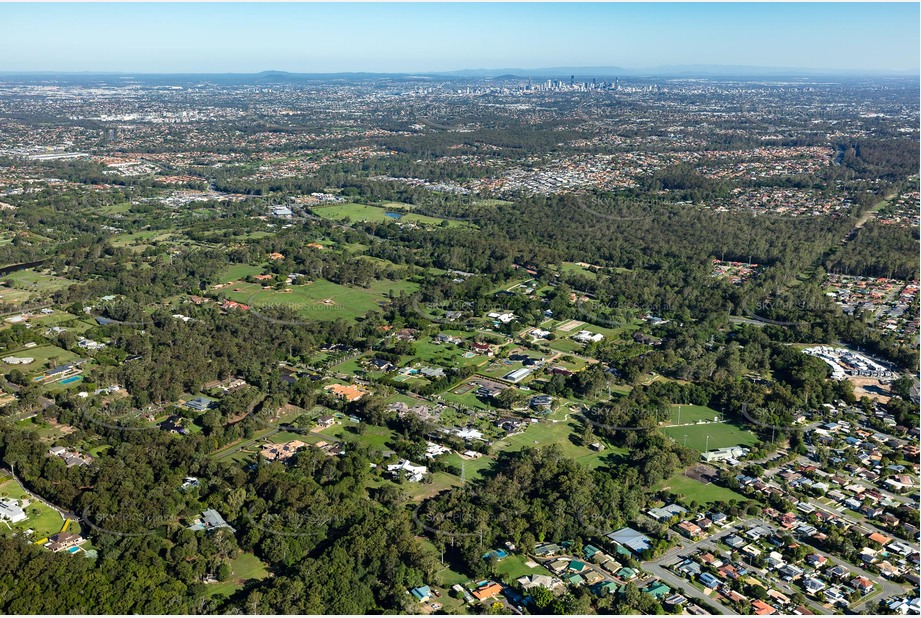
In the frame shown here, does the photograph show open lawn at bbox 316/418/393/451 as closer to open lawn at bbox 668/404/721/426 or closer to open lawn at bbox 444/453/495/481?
open lawn at bbox 444/453/495/481

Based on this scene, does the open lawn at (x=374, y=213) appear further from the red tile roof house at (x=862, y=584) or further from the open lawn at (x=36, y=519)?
the red tile roof house at (x=862, y=584)

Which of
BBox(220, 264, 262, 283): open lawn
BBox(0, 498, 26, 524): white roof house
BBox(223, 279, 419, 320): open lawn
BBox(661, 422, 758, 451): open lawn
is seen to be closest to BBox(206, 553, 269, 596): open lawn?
BBox(0, 498, 26, 524): white roof house

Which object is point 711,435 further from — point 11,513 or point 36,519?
point 11,513

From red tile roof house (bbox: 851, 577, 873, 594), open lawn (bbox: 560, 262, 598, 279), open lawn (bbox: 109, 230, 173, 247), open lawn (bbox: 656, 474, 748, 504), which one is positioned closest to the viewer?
red tile roof house (bbox: 851, 577, 873, 594)

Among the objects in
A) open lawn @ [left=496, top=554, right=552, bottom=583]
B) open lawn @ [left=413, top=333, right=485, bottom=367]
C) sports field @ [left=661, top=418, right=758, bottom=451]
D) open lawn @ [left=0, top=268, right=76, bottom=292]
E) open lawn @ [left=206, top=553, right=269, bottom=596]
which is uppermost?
open lawn @ [left=0, top=268, right=76, bottom=292]

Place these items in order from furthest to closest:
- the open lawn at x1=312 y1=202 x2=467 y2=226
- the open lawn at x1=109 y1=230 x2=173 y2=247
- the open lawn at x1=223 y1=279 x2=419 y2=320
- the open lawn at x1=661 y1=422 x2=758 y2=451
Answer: the open lawn at x1=312 y1=202 x2=467 y2=226 < the open lawn at x1=109 y1=230 x2=173 y2=247 < the open lawn at x1=223 y1=279 x2=419 y2=320 < the open lawn at x1=661 y1=422 x2=758 y2=451

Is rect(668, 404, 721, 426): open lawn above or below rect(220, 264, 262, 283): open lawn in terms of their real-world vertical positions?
below

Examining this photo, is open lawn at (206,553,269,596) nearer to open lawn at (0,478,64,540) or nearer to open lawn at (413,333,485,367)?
open lawn at (0,478,64,540)

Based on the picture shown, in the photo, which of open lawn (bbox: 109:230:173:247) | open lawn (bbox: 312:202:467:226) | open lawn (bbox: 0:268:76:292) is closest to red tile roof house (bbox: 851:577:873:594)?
open lawn (bbox: 0:268:76:292)

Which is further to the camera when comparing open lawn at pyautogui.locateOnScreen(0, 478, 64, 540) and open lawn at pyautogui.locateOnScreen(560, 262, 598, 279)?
open lawn at pyautogui.locateOnScreen(560, 262, 598, 279)
